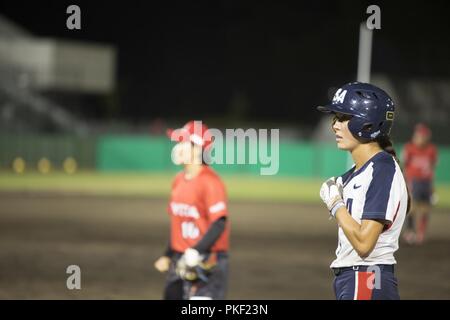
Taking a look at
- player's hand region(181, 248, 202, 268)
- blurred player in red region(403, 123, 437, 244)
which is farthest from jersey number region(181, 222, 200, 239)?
blurred player in red region(403, 123, 437, 244)

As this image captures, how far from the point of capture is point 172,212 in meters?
7.27

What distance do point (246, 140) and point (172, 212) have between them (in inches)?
1450

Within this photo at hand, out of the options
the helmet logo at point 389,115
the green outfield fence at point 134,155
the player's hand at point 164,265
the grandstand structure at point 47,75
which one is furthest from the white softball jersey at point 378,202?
the grandstand structure at point 47,75

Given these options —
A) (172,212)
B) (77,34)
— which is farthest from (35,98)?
(172,212)

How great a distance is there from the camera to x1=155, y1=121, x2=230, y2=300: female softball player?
6777mm

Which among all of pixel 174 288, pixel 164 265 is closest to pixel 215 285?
pixel 174 288

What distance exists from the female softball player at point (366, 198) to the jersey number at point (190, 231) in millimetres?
2329

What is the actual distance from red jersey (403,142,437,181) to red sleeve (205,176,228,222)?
11.3 m

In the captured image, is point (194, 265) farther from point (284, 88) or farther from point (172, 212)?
point (284, 88)

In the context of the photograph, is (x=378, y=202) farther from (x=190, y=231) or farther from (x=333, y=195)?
(x=190, y=231)

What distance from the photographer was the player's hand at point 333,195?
473 cm

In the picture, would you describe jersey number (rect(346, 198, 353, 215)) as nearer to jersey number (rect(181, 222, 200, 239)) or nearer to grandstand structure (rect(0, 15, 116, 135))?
jersey number (rect(181, 222, 200, 239))

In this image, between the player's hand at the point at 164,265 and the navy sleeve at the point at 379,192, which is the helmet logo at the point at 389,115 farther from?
the player's hand at the point at 164,265

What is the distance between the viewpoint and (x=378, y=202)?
4688mm
